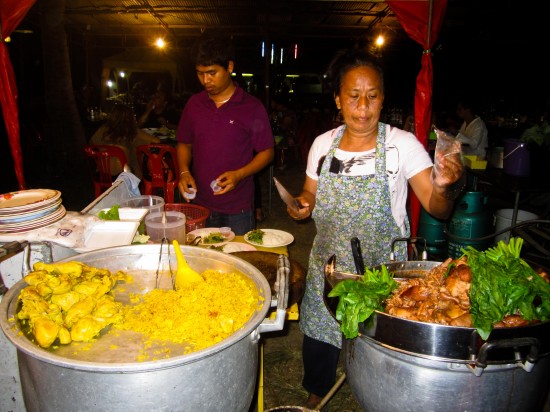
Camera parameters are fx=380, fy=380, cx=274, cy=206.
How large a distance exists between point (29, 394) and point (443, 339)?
4.46 feet

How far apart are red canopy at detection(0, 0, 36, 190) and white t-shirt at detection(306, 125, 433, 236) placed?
397cm

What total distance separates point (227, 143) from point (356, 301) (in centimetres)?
231

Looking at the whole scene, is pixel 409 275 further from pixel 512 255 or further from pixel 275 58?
pixel 275 58

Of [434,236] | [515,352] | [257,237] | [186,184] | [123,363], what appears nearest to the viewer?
[123,363]

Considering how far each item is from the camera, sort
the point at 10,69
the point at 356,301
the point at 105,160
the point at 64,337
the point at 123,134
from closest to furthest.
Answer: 1. the point at 64,337
2. the point at 356,301
3. the point at 10,69
4. the point at 105,160
5. the point at 123,134

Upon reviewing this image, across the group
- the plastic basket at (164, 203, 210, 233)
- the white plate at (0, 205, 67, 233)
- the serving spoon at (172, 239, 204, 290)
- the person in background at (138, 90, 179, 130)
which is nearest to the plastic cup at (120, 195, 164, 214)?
the plastic basket at (164, 203, 210, 233)

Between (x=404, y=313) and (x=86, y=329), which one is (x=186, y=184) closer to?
(x=86, y=329)

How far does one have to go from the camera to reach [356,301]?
1368mm

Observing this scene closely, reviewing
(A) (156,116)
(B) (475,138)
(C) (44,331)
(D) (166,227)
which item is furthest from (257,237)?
(A) (156,116)

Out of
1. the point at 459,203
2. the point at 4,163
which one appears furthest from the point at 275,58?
the point at 459,203

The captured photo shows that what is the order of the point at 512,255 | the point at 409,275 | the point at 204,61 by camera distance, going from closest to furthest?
the point at 512,255, the point at 409,275, the point at 204,61

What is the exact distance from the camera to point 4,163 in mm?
10711

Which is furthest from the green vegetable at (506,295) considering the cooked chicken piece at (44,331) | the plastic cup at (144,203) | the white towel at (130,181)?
the white towel at (130,181)

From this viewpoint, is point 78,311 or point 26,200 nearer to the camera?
point 78,311
